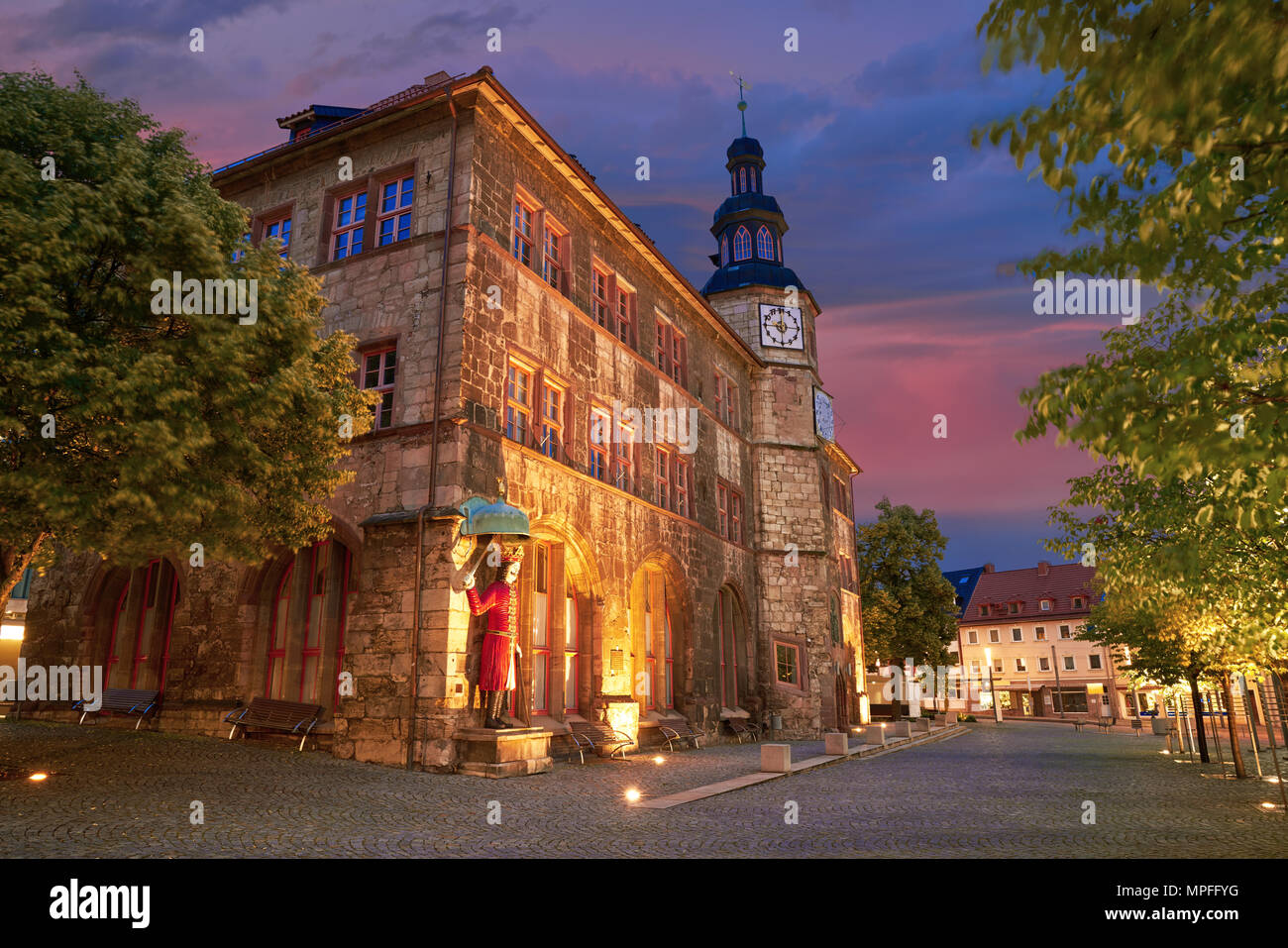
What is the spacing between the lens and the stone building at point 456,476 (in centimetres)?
1328

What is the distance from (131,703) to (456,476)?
8.98 meters

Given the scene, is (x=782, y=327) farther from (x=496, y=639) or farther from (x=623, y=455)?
(x=496, y=639)

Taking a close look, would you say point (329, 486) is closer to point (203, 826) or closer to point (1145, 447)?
point (203, 826)

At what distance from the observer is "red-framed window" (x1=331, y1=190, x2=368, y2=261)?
53.9 ft

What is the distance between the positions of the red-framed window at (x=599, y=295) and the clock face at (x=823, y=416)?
505 inches

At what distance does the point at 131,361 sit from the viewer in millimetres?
8992

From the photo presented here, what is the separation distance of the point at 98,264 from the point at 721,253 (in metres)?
27.0

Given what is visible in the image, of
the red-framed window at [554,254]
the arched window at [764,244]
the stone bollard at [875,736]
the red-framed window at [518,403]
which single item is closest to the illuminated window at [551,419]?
the red-framed window at [518,403]

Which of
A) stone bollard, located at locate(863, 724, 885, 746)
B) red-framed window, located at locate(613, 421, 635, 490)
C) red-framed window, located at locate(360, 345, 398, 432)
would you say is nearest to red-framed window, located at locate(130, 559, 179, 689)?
red-framed window, located at locate(360, 345, 398, 432)

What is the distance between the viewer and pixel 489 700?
12.9 meters

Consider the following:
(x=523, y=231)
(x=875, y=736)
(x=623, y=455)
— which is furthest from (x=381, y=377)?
(x=875, y=736)

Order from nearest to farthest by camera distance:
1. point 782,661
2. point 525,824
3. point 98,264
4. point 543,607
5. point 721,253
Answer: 1. point 525,824
2. point 98,264
3. point 543,607
4. point 782,661
5. point 721,253
